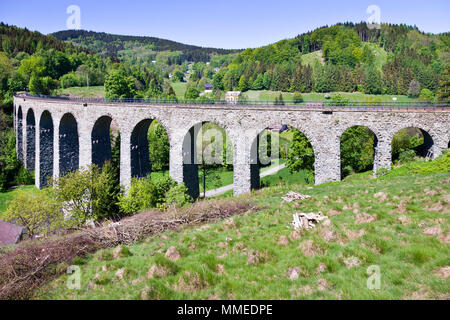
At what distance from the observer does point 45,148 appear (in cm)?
5306

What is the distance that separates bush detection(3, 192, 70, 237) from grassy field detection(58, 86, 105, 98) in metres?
69.7

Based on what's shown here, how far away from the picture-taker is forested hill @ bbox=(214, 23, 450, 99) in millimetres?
105812

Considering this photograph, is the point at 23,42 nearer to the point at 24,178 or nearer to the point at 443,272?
the point at 24,178

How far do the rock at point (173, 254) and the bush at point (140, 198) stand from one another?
19839 millimetres

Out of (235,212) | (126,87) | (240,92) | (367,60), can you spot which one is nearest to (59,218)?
(235,212)

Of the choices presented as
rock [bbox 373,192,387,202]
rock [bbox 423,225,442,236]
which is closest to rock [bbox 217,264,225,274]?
rock [bbox 423,225,442,236]

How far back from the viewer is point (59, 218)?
34.5 metres

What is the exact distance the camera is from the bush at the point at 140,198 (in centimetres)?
3384

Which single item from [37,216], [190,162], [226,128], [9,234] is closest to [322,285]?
[226,128]

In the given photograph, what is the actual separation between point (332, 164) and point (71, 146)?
3541cm

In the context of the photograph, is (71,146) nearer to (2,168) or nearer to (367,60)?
(2,168)

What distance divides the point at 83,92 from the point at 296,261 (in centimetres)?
10530

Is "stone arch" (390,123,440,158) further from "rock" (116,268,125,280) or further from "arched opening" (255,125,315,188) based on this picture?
"rock" (116,268,125,280)

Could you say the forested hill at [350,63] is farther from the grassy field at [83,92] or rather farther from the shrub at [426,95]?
the grassy field at [83,92]
